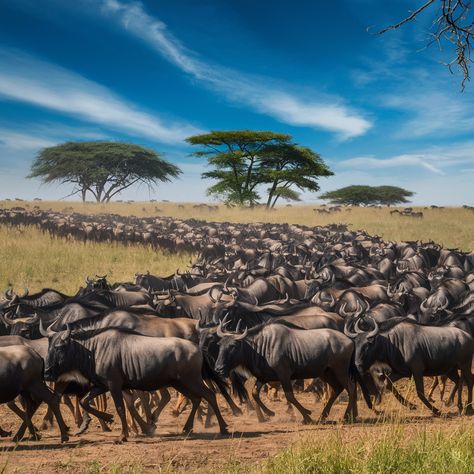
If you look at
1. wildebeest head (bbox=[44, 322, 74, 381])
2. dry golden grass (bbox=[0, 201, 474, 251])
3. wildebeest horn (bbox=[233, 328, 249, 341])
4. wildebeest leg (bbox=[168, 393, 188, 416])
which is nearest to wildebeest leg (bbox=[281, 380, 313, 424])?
wildebeest horn (bbox=[233, 328, 249, 341])

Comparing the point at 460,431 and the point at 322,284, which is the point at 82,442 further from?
the point at 322,284

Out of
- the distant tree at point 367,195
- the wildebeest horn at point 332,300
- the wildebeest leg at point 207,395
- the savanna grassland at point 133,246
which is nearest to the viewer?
the wildebeest leg at point 207,395

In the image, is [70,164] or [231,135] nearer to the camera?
[231,135]

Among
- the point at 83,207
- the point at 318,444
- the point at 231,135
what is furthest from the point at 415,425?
the point at 83,207

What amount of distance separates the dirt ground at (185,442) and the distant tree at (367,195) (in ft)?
203

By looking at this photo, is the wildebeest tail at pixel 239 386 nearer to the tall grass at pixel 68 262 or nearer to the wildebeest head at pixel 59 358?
the wildebeest head at pixel 59 358

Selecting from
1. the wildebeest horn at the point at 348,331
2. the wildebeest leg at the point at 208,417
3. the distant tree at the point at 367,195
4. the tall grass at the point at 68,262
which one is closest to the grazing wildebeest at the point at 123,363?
the wildebeest leg at the point at 208,417

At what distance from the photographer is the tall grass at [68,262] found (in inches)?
761

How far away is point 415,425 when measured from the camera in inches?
273

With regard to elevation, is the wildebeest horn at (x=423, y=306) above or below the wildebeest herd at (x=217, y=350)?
above

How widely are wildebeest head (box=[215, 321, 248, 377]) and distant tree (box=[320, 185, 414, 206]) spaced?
6250 centimetres

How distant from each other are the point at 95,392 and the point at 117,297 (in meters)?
4.24

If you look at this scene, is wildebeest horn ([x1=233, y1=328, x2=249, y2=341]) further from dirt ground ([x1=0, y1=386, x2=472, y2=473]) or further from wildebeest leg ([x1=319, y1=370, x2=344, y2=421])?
wildebeest leg ([x1=319, y1=370, x2=344, y2=421])

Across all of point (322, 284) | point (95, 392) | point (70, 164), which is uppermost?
point (70, 164)
